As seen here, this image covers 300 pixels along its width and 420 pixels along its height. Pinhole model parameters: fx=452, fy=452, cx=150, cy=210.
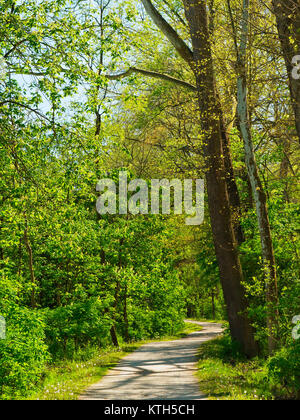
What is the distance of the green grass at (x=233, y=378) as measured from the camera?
27.3 feet

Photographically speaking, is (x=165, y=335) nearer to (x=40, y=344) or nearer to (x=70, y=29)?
(x=40, y=344)

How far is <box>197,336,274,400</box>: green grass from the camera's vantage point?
8318 millimetres

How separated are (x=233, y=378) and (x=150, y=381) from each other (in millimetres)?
2031

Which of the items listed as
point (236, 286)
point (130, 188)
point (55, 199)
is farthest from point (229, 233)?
point (130, 188)

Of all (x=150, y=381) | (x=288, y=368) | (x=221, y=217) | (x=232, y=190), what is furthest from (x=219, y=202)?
(x=288, y=368)

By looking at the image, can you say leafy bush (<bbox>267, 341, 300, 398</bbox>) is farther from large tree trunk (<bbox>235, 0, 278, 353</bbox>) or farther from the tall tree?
the tall tree

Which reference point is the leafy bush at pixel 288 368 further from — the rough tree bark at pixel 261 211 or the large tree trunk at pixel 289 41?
the large tree trunk at pixel 289 41

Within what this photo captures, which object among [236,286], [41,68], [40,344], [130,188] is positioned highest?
[41,68]

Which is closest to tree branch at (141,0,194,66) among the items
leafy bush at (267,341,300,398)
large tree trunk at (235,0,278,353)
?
large tree trunk at (235,0,278,353)

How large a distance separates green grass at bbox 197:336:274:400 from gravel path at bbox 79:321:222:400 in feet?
1.03

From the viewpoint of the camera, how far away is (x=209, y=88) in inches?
487

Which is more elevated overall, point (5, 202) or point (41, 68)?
point (41, 68)

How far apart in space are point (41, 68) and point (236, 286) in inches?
309

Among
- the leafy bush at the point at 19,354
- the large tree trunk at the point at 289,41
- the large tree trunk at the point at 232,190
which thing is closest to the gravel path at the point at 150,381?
the leafy bush at the point at 19,354
